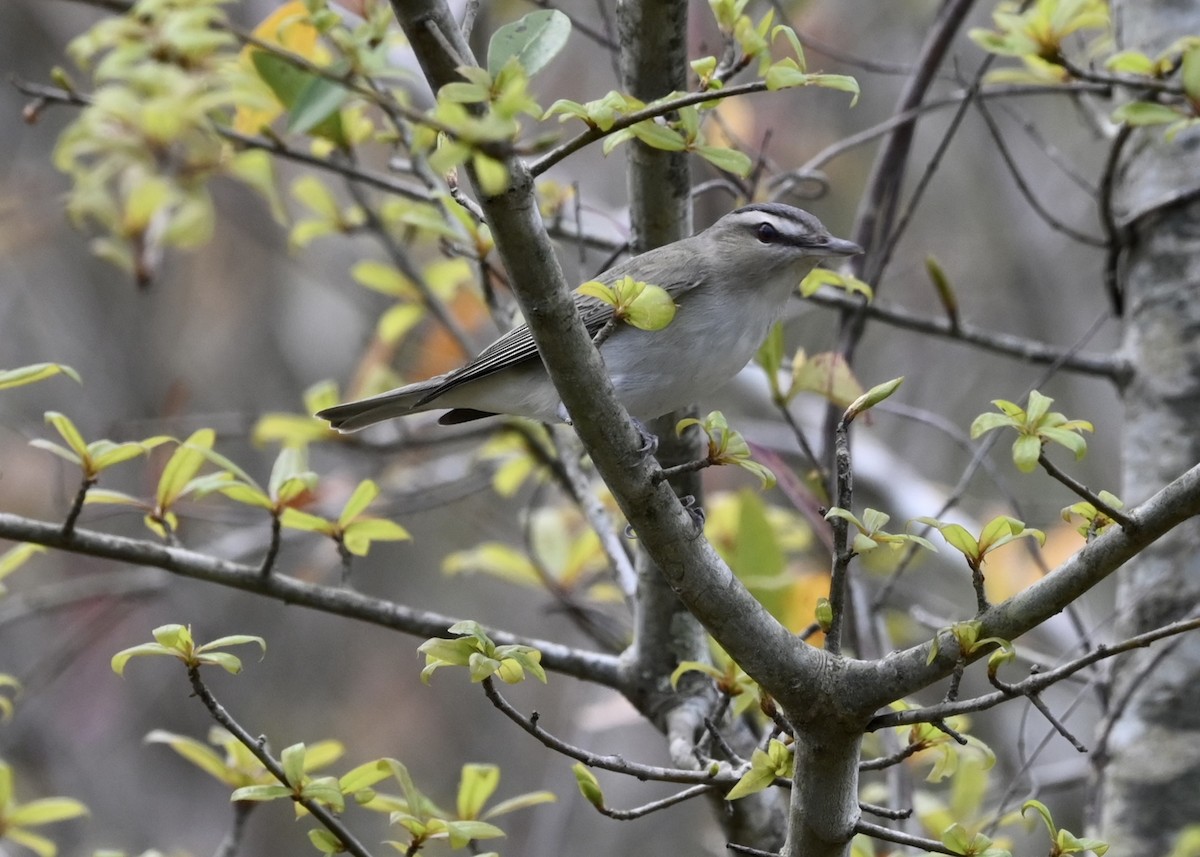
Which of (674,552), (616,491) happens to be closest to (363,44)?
(616,491)

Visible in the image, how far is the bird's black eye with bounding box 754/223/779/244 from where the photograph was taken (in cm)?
321

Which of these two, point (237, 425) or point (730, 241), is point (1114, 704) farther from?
point (237, 425)

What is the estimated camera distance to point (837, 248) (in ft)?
10.1

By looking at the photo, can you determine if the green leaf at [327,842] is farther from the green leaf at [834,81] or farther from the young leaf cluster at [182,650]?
the green leaf at [834,81]

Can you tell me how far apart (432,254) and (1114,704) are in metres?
6.51

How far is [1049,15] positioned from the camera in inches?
109

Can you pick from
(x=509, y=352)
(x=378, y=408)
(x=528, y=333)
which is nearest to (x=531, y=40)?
(x=528, y=333)

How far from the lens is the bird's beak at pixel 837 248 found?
3.03 meters

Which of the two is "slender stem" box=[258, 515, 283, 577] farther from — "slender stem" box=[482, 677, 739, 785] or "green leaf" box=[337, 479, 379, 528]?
"slender stem" box=[482, 677, 739, 785]

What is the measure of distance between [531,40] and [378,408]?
1937 mm

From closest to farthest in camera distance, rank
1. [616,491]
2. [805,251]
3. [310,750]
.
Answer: [616,491] → [310,750] → [805,251]

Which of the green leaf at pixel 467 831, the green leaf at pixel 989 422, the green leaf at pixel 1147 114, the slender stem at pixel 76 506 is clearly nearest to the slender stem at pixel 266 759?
the green leaf at pixel 467 831

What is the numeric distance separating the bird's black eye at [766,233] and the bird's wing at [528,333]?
0.29 metres

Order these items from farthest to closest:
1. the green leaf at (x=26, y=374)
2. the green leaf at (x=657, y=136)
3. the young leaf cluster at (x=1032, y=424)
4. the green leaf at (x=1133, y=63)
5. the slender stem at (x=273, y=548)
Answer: the green leaf at (x=1133, y=63), the slender stem at (x=273, y=548), the green leaf at (x=26, y=374), the green leaf at (x=657, y=136), the young leaf cluster at (x=1032, y=424)
